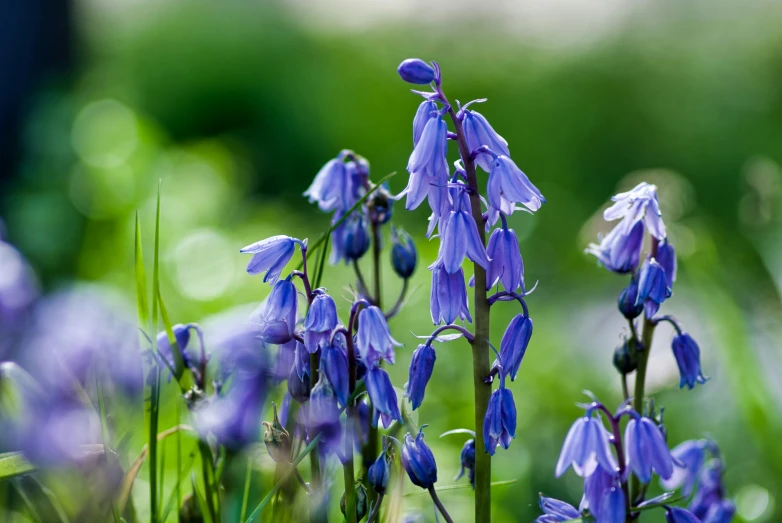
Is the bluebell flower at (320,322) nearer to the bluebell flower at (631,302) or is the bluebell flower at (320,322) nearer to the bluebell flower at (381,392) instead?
the bluebell flower at (381,392)

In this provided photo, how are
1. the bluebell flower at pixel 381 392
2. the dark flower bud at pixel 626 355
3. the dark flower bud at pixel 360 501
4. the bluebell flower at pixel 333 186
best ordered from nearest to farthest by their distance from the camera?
1. the bluebell flower at pixel 381 392
2. the dark flower bud at pixel 360 501
3. the dark flower bud at pixel 626 355
4. the bluebell flower at pixel 333 186

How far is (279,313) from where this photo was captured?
1184 millimetres

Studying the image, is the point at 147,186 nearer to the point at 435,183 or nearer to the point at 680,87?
the point at 435,183

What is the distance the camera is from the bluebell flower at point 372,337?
115cm

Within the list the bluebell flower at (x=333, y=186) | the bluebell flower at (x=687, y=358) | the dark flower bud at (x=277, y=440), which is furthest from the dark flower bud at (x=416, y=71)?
the bluebell flower at (x=687, y=358)

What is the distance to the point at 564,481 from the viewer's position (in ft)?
9.45

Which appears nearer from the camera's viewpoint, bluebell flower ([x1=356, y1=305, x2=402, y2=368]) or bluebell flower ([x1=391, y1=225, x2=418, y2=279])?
bluebell flower ([x1=356, y1=305, x2=402, y2=368])

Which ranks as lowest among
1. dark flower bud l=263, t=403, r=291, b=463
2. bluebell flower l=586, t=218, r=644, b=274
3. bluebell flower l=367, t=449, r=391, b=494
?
bluebell flower l=367, t=449, r=391, b=494

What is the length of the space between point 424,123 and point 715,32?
29.1 ft

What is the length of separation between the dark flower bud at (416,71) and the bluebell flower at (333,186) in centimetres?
35

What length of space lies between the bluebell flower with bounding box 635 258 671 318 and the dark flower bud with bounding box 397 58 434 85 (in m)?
0.43

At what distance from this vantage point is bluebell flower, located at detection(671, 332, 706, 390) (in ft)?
4.68

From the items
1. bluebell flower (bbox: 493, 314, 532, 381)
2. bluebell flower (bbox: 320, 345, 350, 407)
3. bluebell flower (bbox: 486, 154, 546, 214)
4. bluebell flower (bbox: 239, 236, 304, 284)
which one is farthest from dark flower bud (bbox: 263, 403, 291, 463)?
bluebell flower (bbox: 486, 154, 546, 214)

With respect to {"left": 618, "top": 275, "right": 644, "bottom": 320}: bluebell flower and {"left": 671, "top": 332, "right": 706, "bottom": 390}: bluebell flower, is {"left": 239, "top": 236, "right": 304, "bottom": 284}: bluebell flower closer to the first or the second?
{"left": 618, "top": 275, "right": 644, "bottom": 320}: bluebell flower
